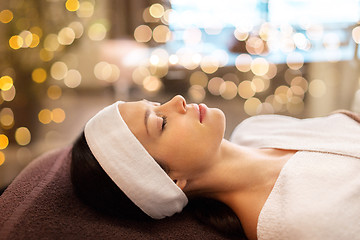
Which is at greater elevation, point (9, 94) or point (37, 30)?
point (37, 30)

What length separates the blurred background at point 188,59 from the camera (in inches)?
112

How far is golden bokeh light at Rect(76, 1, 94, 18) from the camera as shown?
3.57m

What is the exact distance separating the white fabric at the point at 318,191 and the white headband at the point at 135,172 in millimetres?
255

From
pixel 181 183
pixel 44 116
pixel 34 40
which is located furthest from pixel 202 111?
pixel 44 116

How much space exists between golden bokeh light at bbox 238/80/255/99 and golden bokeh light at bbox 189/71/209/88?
371mm

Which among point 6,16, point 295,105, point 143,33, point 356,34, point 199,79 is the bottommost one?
point 295,105

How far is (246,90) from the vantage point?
11.4ft

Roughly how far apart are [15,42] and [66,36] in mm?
638

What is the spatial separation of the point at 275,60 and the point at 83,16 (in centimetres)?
202

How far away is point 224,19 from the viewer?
140 inches

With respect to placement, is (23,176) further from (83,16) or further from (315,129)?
(83,16)

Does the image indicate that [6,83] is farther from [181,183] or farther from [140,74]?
[181,183]

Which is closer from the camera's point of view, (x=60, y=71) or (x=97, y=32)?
(x=60, y=71)

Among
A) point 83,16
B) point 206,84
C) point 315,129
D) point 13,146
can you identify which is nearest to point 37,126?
point 13,146
